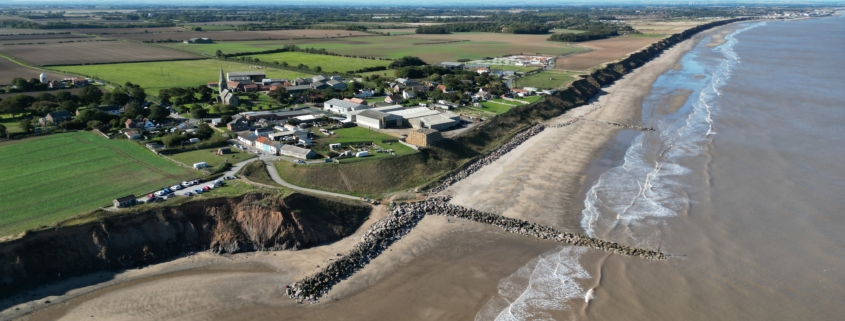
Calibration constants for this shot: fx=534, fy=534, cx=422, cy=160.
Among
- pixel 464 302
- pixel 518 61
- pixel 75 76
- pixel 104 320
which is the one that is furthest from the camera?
pixel 518 61

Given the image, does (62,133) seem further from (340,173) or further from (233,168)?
(340,173)

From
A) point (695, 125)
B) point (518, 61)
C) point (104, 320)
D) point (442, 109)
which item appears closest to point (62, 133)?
point (104, 320)

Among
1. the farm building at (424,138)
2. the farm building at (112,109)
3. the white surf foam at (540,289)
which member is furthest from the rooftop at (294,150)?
the farm building at (112,109)

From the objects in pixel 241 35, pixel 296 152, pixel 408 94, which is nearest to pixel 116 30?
pixel 241 35

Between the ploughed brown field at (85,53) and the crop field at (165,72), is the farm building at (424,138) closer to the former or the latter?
the crop field at (165,72)

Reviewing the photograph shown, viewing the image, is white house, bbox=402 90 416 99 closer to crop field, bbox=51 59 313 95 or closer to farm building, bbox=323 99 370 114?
farm building, bbox=323 99 370 114

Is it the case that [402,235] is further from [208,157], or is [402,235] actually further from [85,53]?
[85,53]

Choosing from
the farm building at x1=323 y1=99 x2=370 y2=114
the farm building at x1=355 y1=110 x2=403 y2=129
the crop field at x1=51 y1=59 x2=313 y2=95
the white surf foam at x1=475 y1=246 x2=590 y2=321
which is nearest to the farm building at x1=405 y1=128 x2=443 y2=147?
the farm building at x1=355 y1=110 x2=403 y2=129
